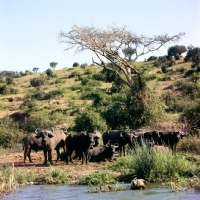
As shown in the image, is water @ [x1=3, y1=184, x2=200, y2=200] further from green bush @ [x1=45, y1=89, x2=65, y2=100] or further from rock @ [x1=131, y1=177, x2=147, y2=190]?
green bush @ [x1=45, y1=89, x2=65, y2=100]

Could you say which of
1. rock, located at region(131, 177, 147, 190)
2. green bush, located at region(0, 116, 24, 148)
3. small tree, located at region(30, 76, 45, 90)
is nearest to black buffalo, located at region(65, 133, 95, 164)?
rock, located at region(131, 177, 147, 190)

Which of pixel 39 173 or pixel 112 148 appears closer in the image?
pixel 39 173

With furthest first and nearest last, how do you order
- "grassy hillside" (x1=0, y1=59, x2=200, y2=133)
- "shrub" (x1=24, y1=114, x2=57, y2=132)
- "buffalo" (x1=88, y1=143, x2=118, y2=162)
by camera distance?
1. "grassy hillside" (x1=0, y1=59, x2=200, y2=133)
2. "shrub" (x1=24, y1=114, x2=57, y2=132)
3. "buffalo" (x1=88, y1=143, x2=118, y2=162)

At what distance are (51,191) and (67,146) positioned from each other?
520 cm

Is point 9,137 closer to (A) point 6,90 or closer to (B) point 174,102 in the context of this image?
(B) point 174,102

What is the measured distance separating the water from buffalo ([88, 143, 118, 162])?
15.9 ft

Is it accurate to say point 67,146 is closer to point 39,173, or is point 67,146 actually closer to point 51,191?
point 39,173

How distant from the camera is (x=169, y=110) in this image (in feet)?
94.0

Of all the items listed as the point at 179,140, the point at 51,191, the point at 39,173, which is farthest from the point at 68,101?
the point at 51,191

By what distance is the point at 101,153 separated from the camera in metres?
17.0

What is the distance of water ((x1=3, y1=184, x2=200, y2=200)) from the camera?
10180mm

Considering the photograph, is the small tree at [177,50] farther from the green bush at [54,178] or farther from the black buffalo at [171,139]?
the green bush at [54,178]

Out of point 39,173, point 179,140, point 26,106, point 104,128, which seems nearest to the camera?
point 39,173

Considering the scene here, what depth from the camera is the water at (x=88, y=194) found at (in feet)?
→ 33.4
